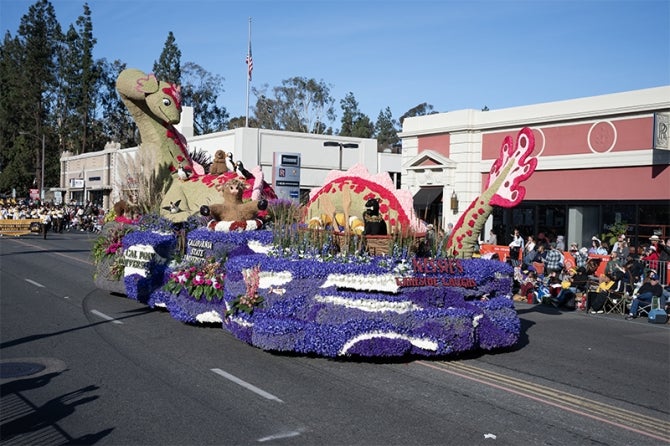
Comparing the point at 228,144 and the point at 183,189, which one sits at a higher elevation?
the point at 228,144

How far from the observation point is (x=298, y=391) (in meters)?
7.53

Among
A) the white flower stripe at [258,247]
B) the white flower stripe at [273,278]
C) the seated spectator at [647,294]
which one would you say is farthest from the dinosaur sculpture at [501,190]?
the seated spectator at [647,294]

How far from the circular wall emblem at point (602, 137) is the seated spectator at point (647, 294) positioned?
9.79 m

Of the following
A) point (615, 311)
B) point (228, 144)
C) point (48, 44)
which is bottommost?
point (615, 311)

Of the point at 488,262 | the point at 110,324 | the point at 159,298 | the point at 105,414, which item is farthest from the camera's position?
the point at 159,298

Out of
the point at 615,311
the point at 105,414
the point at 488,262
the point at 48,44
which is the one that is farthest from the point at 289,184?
the point at 48,44

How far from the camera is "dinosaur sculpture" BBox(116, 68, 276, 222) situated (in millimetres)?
15664

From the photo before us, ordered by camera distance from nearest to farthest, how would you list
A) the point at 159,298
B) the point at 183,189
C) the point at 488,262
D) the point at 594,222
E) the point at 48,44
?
the point at 488,262
the point at 159,298
the point at 183,189
the point at 594,222
the point at 48,44

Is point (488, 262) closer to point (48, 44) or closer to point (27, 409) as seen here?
point (27, 409)

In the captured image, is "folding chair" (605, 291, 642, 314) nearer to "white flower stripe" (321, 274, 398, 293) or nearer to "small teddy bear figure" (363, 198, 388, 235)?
"small teddy bear figure" (363, 198, 388, 235)

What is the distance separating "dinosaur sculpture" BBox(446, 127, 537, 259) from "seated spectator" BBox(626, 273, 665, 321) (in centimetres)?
616

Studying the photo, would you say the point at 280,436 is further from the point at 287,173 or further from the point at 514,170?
the point at 287,173

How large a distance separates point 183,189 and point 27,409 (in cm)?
948

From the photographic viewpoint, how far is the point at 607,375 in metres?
9.20
